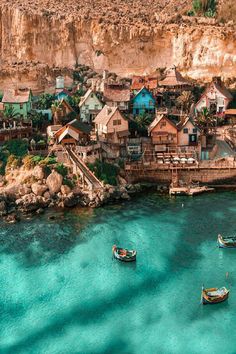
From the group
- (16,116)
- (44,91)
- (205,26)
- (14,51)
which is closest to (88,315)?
(16,116)

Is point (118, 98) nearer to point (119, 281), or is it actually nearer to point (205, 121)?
point (205, 121)

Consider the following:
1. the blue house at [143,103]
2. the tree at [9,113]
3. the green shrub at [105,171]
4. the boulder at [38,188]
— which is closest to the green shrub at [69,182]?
the boulder at [38,188]

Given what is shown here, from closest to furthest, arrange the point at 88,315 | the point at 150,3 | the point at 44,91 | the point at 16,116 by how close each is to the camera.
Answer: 1. the point at 88,315
2. the point at 16,116
3. the point at 44,91
4. the point at 150,3

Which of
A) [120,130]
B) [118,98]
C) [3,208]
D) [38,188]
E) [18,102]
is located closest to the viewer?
[3,208]

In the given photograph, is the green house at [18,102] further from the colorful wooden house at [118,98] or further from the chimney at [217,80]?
the chimney at [217,80]

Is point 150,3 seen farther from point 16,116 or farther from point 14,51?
point 16,116

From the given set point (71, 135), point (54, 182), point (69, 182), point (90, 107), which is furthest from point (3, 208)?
point (90, 107)

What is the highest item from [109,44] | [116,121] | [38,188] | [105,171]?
[109,44]
